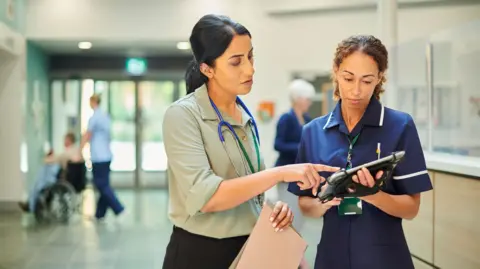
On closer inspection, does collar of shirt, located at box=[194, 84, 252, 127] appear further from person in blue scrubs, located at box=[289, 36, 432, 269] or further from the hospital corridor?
person in blue scrubs, located at box=[289, 36, 432, 269]

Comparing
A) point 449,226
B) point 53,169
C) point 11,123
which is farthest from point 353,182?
point 11,123

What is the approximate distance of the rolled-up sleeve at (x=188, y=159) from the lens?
1.38 m

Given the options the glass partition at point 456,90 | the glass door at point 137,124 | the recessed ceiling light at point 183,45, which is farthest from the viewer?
the glass door at point 137,124

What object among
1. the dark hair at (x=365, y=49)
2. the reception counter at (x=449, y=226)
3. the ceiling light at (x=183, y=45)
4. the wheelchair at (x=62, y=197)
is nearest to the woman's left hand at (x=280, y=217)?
the dark hair at (x=365, y=49)

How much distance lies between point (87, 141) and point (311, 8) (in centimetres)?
409

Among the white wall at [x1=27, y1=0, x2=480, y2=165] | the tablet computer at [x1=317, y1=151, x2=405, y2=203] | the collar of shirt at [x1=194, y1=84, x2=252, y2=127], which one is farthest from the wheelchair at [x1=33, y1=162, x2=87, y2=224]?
the tablet computer at [x1=317, y1=151, x2=405, y2=203]

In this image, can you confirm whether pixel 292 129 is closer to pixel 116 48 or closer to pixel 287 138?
pixel 287 138

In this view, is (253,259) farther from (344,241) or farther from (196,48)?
(196,48)

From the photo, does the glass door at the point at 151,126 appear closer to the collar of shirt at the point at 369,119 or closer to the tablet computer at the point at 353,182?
the collar of shirt at the point at 369,119

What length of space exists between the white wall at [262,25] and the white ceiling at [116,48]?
1.40ft

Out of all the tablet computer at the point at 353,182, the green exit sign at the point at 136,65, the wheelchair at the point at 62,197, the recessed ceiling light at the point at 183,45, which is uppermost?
the recessed ceiling light at the point at 183,45

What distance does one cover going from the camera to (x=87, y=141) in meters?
7.97

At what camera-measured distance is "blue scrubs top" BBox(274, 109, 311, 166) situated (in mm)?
5461

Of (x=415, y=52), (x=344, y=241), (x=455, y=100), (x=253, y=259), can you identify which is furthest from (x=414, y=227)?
(x=253, y=259)
